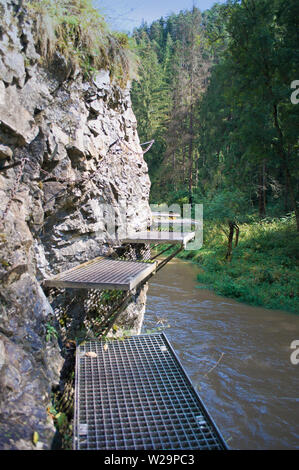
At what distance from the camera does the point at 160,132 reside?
29250 millimetres

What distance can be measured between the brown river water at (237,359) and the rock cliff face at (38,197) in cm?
267

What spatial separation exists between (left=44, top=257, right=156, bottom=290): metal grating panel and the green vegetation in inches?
88.2

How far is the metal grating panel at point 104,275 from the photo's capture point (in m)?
3.47

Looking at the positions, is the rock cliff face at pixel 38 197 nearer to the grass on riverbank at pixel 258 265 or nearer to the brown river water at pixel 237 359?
the brown river water at pixel 237 359

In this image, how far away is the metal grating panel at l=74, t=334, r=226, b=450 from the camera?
247cm

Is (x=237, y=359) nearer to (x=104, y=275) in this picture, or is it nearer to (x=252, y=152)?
(x=104, y=275)

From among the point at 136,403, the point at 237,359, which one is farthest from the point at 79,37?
the point at 237,359

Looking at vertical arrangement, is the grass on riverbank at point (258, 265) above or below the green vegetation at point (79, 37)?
below

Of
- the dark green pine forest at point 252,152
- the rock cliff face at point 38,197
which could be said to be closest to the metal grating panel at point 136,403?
the rock cliff face at point 38,197

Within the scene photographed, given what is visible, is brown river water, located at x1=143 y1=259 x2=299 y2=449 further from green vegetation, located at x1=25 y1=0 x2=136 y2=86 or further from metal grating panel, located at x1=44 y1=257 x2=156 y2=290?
green vegetation, located at x1=25 y1=0 x2=136 y2=86

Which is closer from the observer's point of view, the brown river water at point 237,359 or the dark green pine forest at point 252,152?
the brown river water at point 237,359

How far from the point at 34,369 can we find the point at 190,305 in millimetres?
6845
